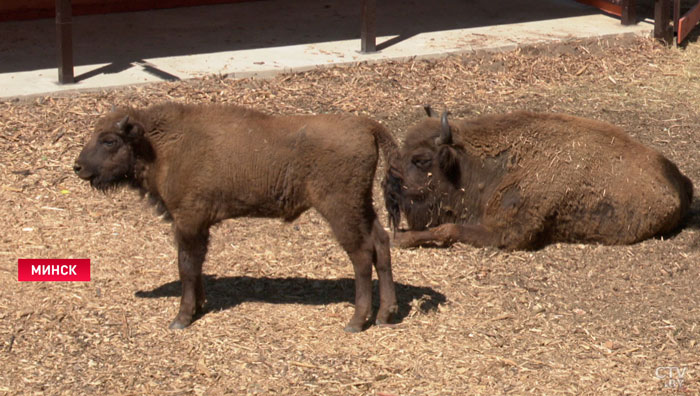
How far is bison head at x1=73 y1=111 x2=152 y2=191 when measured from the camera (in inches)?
270

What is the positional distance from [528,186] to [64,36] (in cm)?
561

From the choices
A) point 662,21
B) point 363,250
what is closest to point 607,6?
point 662,21

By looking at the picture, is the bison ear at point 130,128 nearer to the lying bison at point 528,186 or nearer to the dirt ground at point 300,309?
the dirt ground at point 300,309

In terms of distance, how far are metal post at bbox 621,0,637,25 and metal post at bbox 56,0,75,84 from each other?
777 centimetres

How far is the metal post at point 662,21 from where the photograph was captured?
14185mm

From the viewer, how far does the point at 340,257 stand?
27.1 ft

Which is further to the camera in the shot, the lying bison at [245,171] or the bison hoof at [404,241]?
the bison hoof at [404,241]

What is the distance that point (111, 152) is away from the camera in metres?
6.88

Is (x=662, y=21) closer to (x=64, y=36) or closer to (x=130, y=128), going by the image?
(x=64, y=36)

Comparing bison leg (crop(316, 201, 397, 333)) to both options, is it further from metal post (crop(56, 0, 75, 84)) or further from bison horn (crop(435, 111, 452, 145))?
metal post (crop(56, 0, 75, 84))

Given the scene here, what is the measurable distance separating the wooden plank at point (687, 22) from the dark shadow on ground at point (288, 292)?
8.22 m

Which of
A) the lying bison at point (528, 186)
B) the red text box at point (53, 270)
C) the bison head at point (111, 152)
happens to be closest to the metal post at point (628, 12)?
the lying bison at point (528, 186)

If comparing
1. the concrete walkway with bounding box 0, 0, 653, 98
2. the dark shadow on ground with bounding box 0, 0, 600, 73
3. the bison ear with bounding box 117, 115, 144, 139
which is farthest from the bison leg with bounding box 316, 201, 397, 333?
the dark shadow on ground with bounding box 0, 0, 600, 73

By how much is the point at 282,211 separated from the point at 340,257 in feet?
4.82
